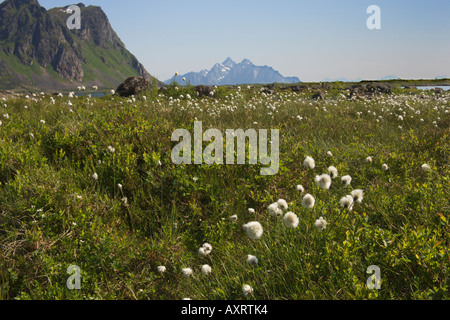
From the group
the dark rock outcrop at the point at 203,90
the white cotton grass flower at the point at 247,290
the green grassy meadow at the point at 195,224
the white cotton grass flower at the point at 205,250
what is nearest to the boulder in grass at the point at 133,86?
the dark rock outcrop at the point at 203,90

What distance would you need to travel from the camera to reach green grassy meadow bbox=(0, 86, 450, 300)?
217 cm

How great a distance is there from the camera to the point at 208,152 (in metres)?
4.20

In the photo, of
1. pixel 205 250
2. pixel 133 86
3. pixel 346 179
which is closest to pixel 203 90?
pixel 133 86

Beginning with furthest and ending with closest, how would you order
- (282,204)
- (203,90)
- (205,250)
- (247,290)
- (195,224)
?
1. (203,90)
2. (195,224)
3. (205,250)
4. (282,204)
5. (247,290)

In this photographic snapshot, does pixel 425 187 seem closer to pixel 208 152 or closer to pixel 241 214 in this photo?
pixel 241 214

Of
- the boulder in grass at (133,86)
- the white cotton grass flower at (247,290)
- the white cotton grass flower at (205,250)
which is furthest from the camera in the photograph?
the boulder in grass at (133,86)

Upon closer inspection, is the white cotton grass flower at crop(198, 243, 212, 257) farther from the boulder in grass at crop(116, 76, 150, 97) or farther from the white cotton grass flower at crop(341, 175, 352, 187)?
the boulder in grass at crop(116, 76, 150, 97)

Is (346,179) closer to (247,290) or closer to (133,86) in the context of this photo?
(247,290)

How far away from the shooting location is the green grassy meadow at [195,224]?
217 cm

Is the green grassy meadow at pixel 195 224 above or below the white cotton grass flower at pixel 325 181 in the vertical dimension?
below

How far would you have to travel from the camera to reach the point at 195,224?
341 centimetres

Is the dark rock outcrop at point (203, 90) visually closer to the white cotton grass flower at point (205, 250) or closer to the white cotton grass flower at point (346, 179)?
the white cotton grass flower at point (346, 179)

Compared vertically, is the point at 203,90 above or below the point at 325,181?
above
